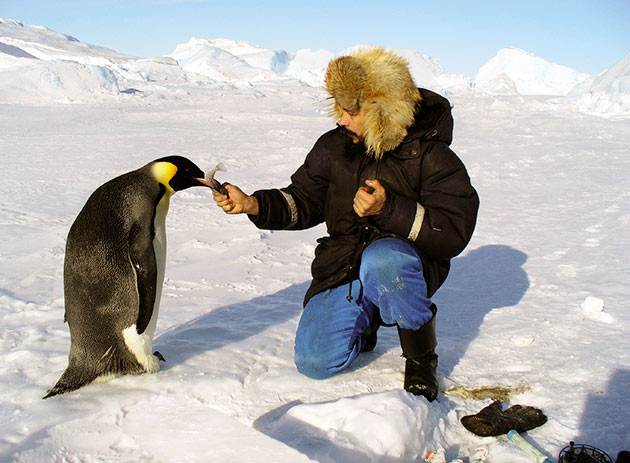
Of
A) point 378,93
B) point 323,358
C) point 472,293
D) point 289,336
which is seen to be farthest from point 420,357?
point 472,293

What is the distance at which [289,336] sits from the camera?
230cm

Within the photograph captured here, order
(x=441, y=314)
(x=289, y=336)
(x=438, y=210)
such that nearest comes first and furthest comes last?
(x=438, y=210) → (x=289, y=336) → (x=441, y=314)

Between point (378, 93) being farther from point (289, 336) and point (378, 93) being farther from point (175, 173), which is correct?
point (289, 336)

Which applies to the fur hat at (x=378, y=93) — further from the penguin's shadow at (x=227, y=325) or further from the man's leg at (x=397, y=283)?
the penguin's shadow at (x=227, y=325)

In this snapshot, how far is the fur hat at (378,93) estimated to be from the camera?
69.1 inches

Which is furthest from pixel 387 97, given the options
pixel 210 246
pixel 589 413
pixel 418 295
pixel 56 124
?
pixel 56 124

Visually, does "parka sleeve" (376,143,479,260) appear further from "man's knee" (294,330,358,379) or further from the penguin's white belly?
the penguin's white belly

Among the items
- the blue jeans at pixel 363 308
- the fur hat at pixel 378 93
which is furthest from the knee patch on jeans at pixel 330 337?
the fur hat at pixel 378 93

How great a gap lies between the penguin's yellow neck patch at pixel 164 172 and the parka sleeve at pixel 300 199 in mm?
336

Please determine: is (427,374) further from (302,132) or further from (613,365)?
(302,132)

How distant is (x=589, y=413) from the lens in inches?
66.5

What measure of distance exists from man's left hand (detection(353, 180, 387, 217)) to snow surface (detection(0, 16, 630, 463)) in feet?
1.82

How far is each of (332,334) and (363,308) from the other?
151mm

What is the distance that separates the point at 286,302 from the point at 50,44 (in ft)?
174
